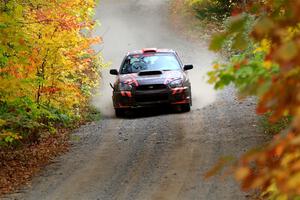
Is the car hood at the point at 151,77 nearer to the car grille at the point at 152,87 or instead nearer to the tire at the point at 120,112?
the car grille at the point at 152,87

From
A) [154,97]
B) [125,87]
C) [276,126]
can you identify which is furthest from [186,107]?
[276,126]

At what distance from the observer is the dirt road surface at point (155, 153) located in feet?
29.8

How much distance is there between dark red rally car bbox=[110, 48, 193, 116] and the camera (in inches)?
602

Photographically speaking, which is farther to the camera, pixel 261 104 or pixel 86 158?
pixel 86 158

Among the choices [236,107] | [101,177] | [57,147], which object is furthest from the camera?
[236,107]

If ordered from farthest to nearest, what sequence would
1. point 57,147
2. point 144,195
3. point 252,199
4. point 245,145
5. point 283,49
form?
point 57,147
point 245,145
point 144,195
point 252,199
point 283,49

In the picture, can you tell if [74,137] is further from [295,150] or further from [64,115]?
[295,150]

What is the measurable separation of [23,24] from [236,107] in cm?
745

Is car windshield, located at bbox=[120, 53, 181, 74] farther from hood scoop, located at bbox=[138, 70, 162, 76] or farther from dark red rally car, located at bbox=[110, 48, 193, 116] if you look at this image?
hood scoop, located at bbox=[138, 70, 162, 76]

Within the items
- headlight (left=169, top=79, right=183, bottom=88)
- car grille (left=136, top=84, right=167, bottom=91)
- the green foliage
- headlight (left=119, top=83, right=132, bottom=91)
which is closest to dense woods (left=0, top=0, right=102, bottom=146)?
headlight (left=119, top=83, right=132, bottom=91)

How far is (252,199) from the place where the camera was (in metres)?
7.96

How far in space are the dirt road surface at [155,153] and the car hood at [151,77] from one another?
105 cm

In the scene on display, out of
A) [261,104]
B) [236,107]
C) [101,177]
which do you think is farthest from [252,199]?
[236,107]

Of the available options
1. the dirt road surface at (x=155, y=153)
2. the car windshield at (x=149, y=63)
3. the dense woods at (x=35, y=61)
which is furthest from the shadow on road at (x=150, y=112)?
the dense woods at (x=35, y=61)
